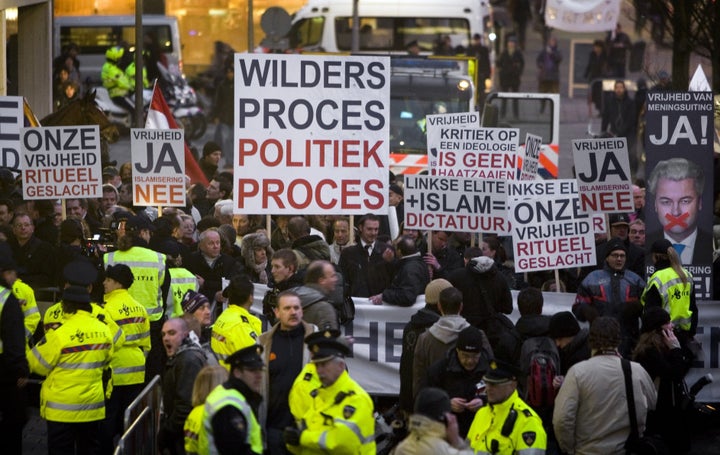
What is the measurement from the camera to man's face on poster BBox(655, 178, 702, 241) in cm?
1365

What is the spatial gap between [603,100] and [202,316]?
2345 cm

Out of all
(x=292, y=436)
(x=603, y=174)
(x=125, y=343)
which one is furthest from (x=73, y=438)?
(x=603, y=174)

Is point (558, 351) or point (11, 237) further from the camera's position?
point (11, 237)

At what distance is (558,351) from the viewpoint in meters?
10.8

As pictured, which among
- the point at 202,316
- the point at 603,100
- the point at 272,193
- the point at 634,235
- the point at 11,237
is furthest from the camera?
the point at 603,100

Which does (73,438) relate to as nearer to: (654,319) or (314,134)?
(314,134)

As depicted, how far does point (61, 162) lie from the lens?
16.0 metres

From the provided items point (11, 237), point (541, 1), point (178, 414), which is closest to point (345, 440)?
point (178, 414)

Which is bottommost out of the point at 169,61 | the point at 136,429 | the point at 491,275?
the point at 136,429

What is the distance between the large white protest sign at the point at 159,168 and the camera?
16.7 m

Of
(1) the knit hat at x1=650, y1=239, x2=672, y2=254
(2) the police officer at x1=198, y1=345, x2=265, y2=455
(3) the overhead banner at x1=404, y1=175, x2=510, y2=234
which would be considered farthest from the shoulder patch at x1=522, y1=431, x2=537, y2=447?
(3) the overhead banner at x1=404, y1=175, x2=510, y2=234

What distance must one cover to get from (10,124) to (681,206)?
A: 761cm

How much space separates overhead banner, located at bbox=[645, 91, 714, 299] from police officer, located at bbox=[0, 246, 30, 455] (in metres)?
5.51

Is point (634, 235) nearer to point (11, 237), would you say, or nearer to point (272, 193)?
point (272, 193)
